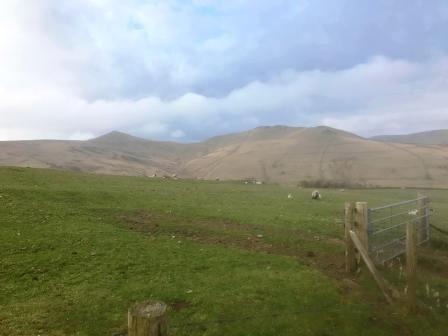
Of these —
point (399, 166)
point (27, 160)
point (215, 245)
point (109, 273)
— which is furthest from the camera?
point (27, 160)

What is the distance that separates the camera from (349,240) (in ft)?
40.3

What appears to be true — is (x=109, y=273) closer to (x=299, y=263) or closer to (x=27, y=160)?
(x=299, y=263)

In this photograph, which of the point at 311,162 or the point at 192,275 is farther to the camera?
the point at 311,162

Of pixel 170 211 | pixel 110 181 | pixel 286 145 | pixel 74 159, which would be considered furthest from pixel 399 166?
pixel 74 159

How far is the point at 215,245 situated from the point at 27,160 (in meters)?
114

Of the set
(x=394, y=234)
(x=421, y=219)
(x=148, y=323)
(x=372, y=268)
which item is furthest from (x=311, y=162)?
(x=148, y=323)

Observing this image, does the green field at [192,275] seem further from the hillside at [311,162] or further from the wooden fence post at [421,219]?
the hillside at [311,162]

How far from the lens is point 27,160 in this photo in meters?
115

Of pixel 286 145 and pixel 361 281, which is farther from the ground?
pixel 286 145

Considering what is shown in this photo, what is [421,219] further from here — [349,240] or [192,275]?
[192,275]

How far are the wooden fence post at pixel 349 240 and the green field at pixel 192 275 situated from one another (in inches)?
14.6

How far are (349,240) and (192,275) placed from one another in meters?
4.76

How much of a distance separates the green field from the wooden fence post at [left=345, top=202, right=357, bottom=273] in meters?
0.37

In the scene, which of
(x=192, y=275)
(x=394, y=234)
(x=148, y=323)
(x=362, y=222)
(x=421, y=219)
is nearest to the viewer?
(x=148, y=323)
